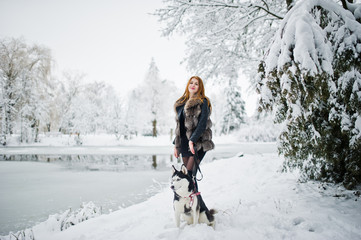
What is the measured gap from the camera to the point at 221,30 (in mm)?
4234

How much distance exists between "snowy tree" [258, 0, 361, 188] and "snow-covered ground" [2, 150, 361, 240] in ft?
2.35

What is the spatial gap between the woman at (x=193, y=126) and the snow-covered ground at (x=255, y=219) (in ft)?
2.79

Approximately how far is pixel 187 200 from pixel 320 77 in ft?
6.62

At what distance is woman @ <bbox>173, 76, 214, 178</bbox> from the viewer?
8.00 ft

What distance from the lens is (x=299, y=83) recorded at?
2.17 meters

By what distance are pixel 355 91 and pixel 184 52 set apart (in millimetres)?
3919

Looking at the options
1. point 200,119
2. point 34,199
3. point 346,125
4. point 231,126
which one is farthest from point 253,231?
point 231,126

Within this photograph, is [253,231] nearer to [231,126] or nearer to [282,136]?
[282,136]

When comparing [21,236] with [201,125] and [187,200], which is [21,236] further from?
[201,125]

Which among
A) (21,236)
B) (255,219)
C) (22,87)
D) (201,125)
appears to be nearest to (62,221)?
(21,236)

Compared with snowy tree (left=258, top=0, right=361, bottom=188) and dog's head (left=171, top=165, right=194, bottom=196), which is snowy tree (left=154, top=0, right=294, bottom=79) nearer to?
snowy tree (left=258, top=0, right=361, bottom=188)

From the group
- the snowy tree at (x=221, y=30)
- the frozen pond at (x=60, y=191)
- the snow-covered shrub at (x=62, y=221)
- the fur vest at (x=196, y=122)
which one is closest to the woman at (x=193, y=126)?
the fur vest at (x=196, y=122)

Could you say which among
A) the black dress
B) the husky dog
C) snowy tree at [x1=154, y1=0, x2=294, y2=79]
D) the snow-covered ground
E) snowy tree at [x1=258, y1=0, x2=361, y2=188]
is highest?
A: snowy tree at [x1=154, y1=0, x2=294, y2=79]

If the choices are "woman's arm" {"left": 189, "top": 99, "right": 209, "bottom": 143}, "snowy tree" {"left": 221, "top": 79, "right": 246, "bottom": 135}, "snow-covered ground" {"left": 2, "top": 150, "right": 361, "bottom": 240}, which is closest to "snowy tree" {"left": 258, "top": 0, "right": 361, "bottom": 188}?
"snow-covered ground" {"left": 2, "top": 150, "right": 361, "bottom": 240}
